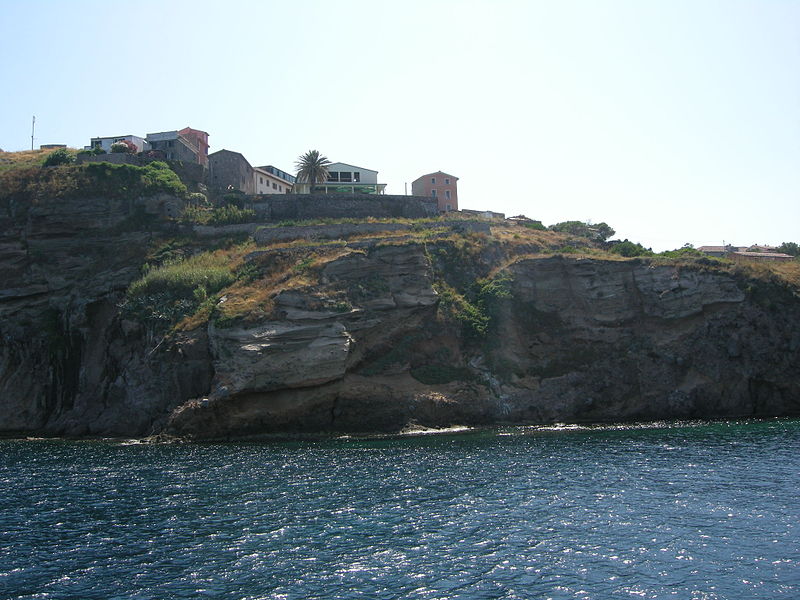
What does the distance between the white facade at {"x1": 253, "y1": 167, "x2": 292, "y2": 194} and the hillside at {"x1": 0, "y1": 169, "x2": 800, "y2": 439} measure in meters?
18.2

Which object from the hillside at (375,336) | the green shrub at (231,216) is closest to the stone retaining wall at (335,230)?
the hillside at (375,336)

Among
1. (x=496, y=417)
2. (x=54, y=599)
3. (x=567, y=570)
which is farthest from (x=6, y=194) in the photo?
(x=567, y=570)

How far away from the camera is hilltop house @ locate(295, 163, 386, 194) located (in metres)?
75.1

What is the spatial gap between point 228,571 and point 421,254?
36541 mm

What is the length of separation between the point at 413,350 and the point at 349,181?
1240 inches

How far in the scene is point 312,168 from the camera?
7106cm

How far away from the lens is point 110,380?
52.5 meters

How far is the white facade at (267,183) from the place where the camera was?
251 ft

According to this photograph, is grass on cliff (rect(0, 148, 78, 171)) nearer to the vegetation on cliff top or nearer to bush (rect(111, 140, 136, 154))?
the vegetation on cliff top

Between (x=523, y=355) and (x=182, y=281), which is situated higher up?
(x=182, y=281)

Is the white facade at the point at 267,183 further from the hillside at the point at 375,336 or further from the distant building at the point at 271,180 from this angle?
the hillside at the point at 375,336

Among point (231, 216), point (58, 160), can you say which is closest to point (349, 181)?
point (231, 216)

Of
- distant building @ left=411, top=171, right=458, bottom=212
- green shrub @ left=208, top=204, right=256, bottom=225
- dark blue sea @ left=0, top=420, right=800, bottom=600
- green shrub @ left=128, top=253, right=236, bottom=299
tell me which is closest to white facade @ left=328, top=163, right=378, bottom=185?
distant building @ left=411, top=171, right=458, bottom=212

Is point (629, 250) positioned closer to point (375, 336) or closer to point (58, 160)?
point (375, 336)
